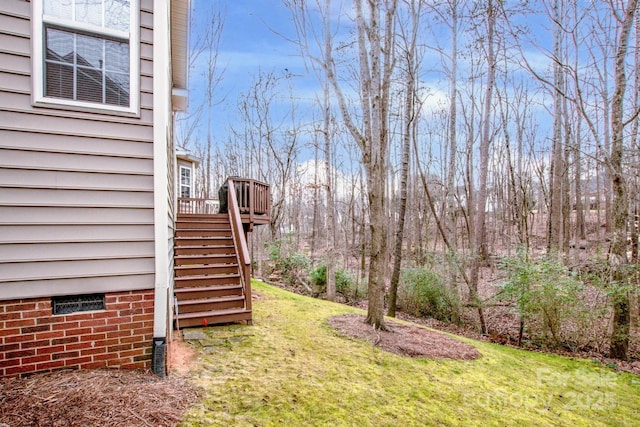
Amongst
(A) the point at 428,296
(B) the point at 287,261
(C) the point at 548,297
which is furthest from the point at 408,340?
(B) the point at 287,261

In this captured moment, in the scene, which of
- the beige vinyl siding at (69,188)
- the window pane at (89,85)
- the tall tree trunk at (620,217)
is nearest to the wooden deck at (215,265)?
the beige vinyl siding at (69,188)

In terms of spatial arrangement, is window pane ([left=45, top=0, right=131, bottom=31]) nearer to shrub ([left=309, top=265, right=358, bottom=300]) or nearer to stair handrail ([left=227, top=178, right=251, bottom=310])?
stair handrail ([left=227, top=178, right=251, bottom=310])

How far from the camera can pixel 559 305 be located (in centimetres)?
580

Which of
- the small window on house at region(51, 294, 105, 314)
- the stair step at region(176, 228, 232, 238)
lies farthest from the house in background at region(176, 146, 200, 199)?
the small window on house at region(51, 294, 105, 314)

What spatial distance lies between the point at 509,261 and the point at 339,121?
10.6 metres

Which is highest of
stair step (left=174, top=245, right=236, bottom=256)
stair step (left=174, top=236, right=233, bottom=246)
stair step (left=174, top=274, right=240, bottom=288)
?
stair step (left=174, top=236, right=233, bottom=246)

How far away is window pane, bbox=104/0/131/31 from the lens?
311 centimetres

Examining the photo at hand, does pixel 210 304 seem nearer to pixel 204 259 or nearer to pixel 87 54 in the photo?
pixel 204 259

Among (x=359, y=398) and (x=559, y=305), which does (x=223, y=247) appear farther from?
(x=559, y=305)

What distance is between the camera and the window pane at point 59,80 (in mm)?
2879

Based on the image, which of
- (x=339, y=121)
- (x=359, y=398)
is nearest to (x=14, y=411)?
(x=359, y=398)

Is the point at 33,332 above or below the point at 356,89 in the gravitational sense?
below

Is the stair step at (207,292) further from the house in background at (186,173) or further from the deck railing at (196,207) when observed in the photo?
the house in background at (186,173)

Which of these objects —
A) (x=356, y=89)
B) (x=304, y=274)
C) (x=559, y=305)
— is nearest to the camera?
(x=559, y=305)
